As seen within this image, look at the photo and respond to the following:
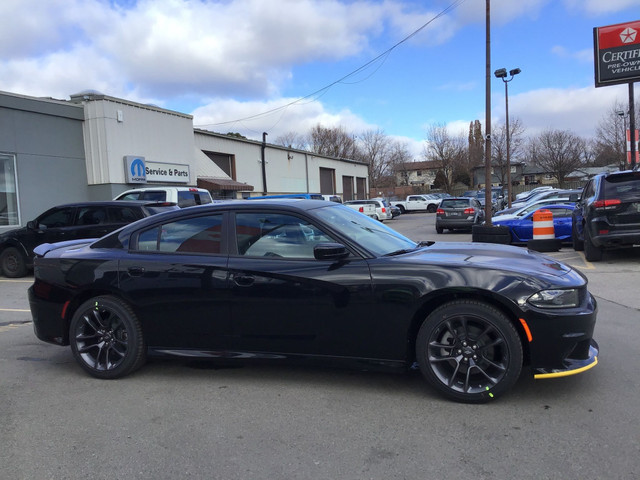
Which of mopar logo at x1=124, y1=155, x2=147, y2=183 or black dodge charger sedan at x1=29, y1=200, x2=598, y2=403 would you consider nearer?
black dodge charger sedan at x1=29, y1=200, x2=598, y2=403

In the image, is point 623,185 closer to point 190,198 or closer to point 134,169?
point 190,198

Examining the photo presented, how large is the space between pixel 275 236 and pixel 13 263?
954 centimetres

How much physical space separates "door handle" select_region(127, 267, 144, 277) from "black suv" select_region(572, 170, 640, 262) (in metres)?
8.62

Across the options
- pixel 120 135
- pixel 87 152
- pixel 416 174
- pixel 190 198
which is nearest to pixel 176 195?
pixel 190 198

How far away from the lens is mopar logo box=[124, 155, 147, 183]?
62.7 ft

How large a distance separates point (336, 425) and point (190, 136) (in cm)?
2163

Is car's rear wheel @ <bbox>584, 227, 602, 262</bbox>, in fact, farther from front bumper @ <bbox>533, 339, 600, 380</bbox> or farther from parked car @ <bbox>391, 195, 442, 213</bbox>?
parked car @ <bbox>391, 195, 442, 213</bbox>

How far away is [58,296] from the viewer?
449cm

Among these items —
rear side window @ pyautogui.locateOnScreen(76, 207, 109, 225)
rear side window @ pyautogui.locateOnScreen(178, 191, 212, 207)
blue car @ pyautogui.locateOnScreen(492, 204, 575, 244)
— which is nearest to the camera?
rear side window @ pyautogui.locateOnScreen(76, 207, 109, 225)

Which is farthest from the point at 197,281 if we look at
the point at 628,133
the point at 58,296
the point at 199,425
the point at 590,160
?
the point at 590,160

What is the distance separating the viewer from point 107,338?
14.3 ft

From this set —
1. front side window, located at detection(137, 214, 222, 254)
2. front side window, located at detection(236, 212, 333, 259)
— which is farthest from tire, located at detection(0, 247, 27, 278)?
front side window, located at detection(236, 212, 333, 259)

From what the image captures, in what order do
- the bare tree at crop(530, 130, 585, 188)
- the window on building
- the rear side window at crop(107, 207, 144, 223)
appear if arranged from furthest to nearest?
the bare tree at crop(530, 130, 585, 188) < the window on building < the rear side window at crop(107, 207, 144, 223)

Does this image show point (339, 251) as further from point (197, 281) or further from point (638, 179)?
point (638, 179)
